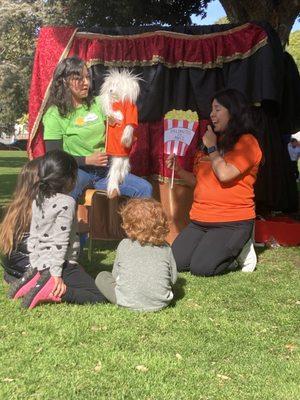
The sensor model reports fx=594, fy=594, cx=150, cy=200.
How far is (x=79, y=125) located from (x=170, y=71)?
154 cm

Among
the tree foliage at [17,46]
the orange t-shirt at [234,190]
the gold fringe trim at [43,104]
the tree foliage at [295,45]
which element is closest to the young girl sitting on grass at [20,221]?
the orange t-shirt at [234,190]

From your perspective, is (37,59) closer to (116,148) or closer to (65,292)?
(116,148)

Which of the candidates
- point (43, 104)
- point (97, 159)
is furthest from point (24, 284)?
point (43, 104)

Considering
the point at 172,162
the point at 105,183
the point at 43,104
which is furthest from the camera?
the point at 43,104

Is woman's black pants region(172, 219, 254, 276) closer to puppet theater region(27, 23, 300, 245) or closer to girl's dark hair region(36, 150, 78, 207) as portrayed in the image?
puppet theater region(27, 23, 300, 245)

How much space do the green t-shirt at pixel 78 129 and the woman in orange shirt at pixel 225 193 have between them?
1024 mm

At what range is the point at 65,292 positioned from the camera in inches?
165

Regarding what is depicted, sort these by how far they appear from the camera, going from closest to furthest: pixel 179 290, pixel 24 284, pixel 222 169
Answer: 1. pixel 24 284
2. pixel 179 290
3. pixel 222 169

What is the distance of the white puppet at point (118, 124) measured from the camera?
5504mm

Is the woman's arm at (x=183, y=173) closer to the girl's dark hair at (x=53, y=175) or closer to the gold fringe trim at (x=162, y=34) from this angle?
the gold fringe trim at (x=162, y=34)

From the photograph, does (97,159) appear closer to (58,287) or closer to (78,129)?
(78,129)

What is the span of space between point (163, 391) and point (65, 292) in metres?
1.48

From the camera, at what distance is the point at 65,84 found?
215 inches

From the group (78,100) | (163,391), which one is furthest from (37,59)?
(163,391)
